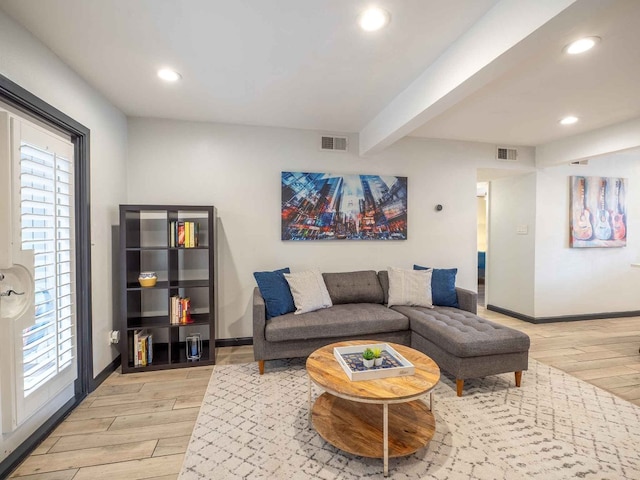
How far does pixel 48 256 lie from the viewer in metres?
2.10

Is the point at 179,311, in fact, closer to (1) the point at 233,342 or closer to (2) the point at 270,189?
(1) the point at 233,342

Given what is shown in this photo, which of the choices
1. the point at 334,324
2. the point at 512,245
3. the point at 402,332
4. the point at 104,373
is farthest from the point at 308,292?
the point at 512,245

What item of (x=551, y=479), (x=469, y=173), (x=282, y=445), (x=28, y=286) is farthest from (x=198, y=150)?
(x=551, y=479)

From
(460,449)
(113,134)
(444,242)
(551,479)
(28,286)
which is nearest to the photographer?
(551,479)

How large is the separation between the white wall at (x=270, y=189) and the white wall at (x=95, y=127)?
373mm

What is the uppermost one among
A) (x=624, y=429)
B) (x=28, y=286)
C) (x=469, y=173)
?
(x=469, y=173)

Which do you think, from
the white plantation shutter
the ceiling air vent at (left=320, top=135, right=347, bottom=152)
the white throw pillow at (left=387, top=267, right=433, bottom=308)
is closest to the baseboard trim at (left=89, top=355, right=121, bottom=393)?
the white plantation shutter

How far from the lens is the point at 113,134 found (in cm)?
308

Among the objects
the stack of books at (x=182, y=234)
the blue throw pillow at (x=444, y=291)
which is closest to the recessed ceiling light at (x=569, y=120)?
the blue throw pillow at (x=444, y=291)

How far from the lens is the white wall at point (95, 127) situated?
188 cm

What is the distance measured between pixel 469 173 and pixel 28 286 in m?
4.54

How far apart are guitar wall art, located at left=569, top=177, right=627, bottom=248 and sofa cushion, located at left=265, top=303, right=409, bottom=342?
134 inches

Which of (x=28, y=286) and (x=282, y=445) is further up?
(x=28, y=286)

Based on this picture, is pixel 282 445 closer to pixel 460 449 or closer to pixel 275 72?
pixel 460 449
